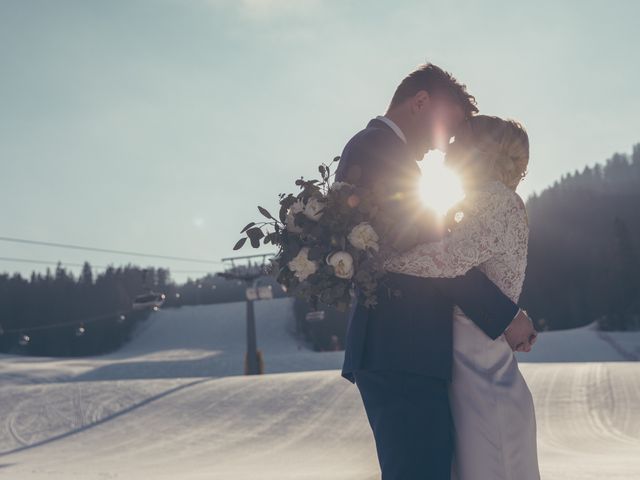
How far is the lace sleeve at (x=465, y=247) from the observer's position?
2.94 meters

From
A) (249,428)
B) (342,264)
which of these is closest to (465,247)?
(342,264)

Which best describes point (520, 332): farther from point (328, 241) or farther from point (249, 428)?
point (249, 428)

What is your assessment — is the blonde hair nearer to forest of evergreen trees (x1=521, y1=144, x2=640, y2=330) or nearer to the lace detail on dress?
the lace detail on dress

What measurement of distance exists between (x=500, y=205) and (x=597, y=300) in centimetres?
7220

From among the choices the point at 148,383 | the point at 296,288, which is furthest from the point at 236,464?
the point at 148,383

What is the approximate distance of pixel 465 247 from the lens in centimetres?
298

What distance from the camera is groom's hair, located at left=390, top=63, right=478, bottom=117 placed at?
318 centimetres

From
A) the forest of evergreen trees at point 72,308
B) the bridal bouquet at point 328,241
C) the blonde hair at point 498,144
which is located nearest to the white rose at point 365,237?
the bridal bouquet at point 328,241

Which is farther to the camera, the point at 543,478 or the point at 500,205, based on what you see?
the point at 543,478

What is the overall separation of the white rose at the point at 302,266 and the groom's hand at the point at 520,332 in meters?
0.82

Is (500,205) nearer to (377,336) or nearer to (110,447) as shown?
(377,336)

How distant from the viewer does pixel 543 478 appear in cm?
729

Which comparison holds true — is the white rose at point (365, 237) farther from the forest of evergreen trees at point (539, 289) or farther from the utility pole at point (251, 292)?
the forest of evergreen trees at point (539, 289)

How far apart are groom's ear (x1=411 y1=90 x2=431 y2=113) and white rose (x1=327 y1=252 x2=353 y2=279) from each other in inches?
28.2
